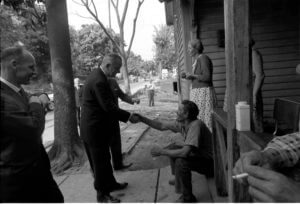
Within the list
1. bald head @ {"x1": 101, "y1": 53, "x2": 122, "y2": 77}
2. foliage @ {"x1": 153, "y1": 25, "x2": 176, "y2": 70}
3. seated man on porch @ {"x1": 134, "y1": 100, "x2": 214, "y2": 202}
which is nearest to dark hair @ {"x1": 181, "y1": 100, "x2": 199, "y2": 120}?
seated man on porch @ {"x1": 134, "y1": 100, "x2": 214, "y2": 202}

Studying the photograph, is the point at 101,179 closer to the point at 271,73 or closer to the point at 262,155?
the point at 262,155

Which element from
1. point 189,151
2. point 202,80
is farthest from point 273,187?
point 202,80

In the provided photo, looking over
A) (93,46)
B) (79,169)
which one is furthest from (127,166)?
(93,46)

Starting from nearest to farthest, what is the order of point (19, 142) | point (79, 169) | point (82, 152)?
point (19, 142) < point (79, 169) < point (82, 152)

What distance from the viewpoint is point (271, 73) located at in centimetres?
648

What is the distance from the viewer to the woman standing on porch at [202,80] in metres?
4.54

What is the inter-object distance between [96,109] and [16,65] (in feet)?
5.65

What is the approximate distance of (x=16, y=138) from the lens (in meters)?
1.81

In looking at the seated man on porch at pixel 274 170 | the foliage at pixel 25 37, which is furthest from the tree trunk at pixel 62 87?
the foliage at pixel 25 37

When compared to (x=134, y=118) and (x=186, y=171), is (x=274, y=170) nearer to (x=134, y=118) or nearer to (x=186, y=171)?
(x=186, y=171)

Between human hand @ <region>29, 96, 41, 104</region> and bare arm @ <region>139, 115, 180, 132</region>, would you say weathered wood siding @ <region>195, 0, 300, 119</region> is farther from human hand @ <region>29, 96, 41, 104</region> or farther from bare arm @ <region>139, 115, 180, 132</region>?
human hand @ <region>29, 96, 41, 104</region>

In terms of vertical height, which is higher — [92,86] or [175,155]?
[92,86]

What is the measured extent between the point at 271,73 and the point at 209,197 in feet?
13.0

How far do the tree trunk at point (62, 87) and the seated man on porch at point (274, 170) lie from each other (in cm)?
438
